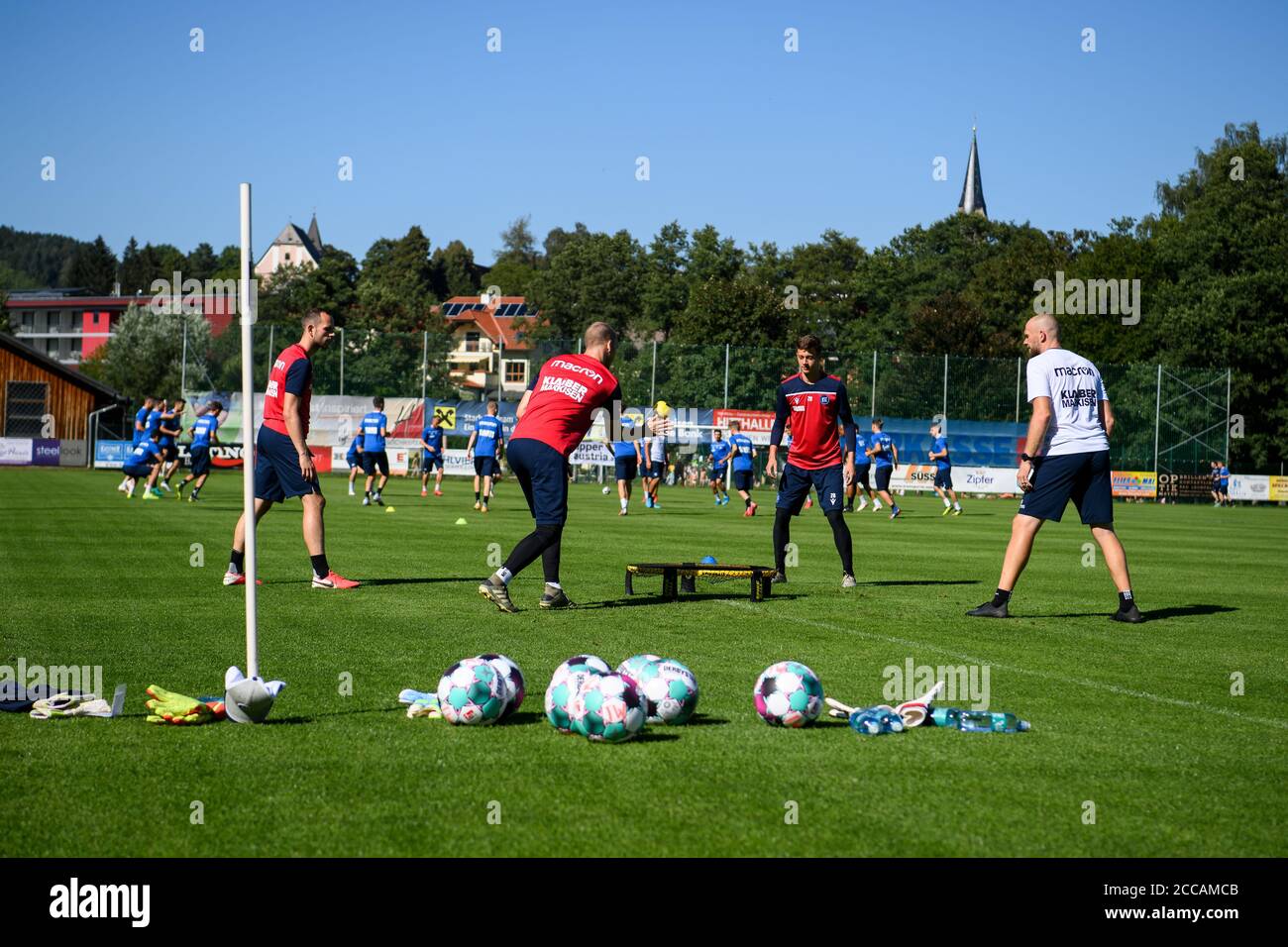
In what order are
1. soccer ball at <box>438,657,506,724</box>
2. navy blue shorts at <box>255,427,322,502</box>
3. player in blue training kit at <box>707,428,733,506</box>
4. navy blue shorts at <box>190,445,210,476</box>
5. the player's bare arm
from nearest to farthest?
soccer ball at <box>438,657,506,724</box> → the player's bare arm → navy blue shorts at <box>255,427,322,502</box> → navy blue shorts at <box>190,445,210,476</box> → player in blue training kit at <box>707,428,733,506</box>

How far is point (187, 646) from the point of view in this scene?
805 cm

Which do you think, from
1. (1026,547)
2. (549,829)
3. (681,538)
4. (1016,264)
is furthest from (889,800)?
(1016,264)

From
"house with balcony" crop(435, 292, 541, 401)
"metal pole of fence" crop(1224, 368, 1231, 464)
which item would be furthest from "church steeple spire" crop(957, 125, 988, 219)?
"metal pole of fence" crop(1224, 368, 1231, 464)

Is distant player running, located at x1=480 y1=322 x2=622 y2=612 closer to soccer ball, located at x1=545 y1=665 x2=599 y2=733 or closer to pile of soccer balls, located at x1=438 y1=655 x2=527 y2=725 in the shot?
pile of soccer balls, located at x1=438 y1=655 x2=527 y2=725

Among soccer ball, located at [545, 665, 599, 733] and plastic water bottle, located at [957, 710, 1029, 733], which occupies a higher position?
soccer ball, located at [545, 665, 599, 733]

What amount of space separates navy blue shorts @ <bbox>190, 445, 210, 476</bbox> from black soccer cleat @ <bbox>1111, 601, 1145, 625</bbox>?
21.7 meters

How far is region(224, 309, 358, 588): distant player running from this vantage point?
10930 millimetres

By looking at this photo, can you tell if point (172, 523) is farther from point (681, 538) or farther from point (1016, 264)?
point (1016, 264)

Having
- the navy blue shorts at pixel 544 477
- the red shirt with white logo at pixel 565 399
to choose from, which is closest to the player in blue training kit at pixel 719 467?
the red shirt with white logo at pixel 565 399

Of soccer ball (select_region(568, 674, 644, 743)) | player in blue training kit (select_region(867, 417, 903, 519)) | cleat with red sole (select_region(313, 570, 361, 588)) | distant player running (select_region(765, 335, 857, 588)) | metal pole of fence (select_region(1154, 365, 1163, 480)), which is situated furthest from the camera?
metal pole of fence (select_region(1154, 365, 1163, 480))

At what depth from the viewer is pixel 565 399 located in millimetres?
10305

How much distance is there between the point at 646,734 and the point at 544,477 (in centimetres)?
454

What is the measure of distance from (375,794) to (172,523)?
56.2 feet

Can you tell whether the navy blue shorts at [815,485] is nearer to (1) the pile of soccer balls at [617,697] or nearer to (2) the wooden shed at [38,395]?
(1) the pile of soccer balls at [617,697]
